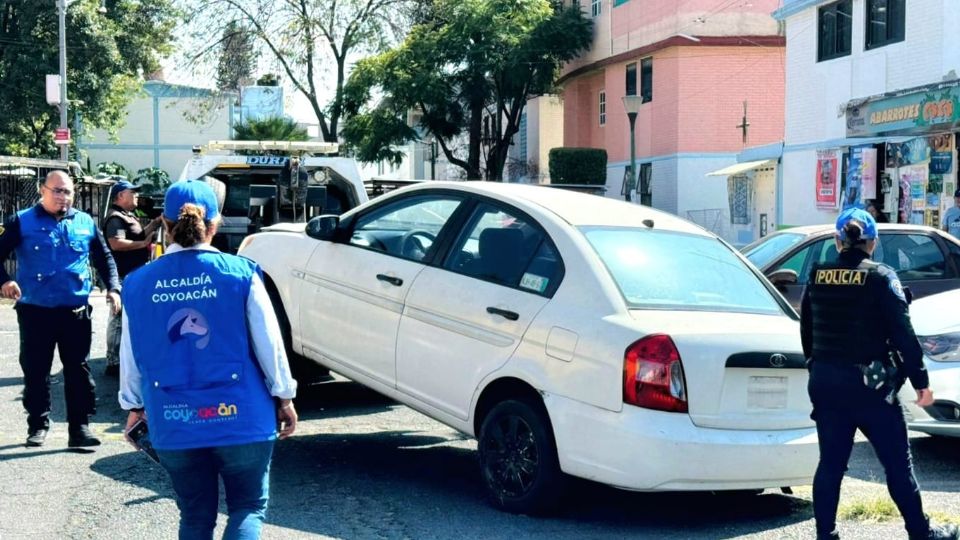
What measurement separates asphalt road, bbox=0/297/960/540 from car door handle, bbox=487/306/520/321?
3.21ft

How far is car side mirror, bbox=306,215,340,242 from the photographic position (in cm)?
759

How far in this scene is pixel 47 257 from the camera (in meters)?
7.56

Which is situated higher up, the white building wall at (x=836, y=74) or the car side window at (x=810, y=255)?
the white building wall at (x=836, y=74)

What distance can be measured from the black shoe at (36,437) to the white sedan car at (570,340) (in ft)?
6.54

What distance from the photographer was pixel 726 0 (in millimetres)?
33906

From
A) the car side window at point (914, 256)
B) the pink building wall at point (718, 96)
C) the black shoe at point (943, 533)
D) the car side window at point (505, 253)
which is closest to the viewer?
the black shoe at point (943, 533)

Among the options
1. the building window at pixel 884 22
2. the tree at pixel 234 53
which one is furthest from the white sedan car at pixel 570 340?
the tree at pixel 234 53

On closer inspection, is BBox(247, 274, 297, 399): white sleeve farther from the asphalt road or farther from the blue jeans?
the asphalt road

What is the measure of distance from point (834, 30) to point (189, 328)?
23.7 m

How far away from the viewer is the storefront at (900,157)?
18.7 metres

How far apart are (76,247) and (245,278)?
4057mm

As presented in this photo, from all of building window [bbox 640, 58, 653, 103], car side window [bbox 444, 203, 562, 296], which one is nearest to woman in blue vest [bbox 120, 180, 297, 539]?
car side window [bbox 444, 203, 562, 296]

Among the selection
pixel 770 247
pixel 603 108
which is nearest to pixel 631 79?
pixel 603 108

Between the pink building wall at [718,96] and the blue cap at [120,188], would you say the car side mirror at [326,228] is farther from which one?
the pink building wall at [718,96]
